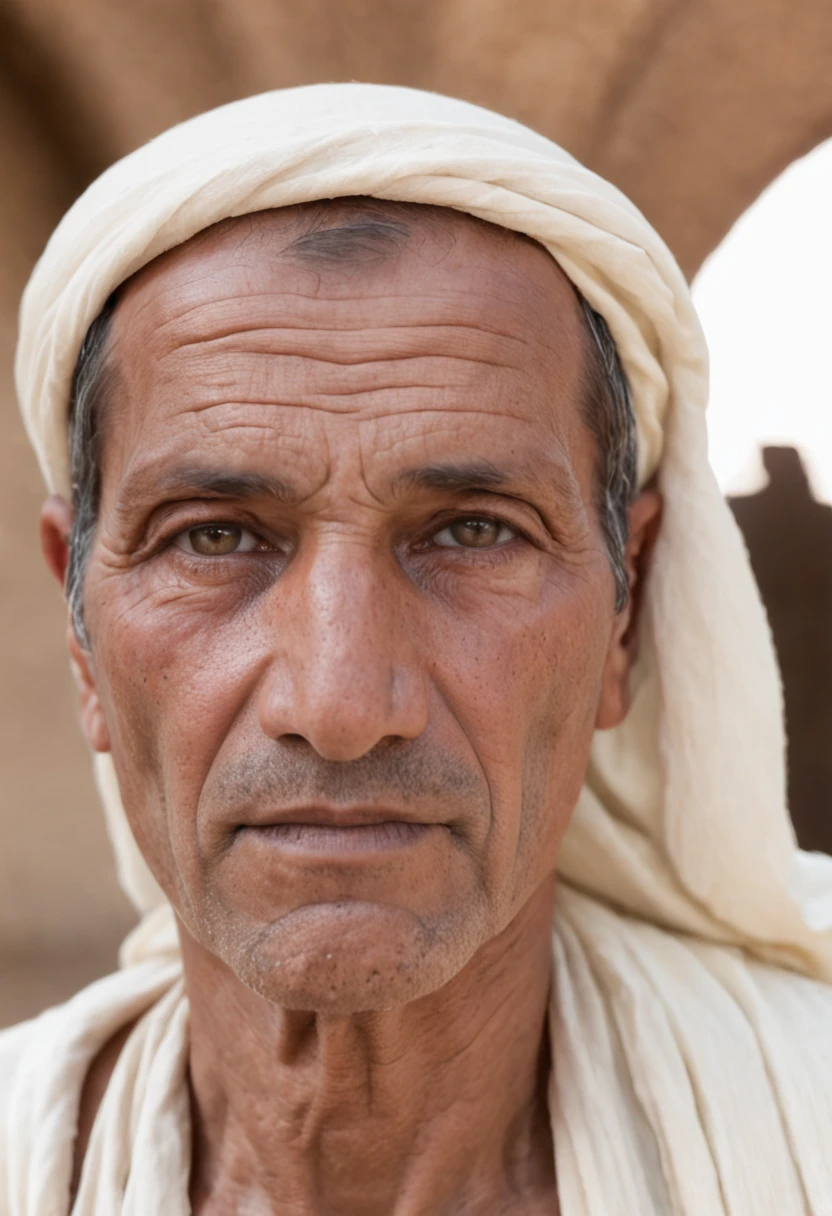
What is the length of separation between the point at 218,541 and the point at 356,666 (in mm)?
330

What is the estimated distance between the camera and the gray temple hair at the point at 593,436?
1745mm

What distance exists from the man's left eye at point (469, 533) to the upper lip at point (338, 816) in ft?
1.23

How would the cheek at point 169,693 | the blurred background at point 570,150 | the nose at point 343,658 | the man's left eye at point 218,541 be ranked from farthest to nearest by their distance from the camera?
1. the blurred background at point 570,150
2. the man's left eye at point 218,541
3. the cheek at point 169,693
4. the nose at point 343,658

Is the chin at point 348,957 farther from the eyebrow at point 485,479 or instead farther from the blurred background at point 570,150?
the blurred background at point 570,150

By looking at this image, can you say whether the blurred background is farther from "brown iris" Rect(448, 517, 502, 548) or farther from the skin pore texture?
"brown iris" Rect(448, 517, 502, 548)

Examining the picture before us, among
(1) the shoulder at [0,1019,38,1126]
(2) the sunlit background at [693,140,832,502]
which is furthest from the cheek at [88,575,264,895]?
(2) the sunlit background at [693,140,832,502]

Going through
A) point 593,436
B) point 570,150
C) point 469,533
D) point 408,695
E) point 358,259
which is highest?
point 570,150

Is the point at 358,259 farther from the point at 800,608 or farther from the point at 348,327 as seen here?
the point at 800,608

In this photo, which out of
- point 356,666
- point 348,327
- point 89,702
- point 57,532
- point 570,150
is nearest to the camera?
point 356,666

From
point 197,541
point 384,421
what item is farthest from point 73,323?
point 384,421

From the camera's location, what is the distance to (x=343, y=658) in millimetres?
1415

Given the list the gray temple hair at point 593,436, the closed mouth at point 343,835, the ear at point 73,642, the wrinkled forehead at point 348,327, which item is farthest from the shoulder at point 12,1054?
the wrinkled forehead at point 348,327

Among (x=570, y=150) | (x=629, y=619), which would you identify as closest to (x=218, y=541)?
(x=629, y=619)

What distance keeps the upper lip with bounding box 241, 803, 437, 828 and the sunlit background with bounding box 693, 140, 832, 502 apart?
179cm
